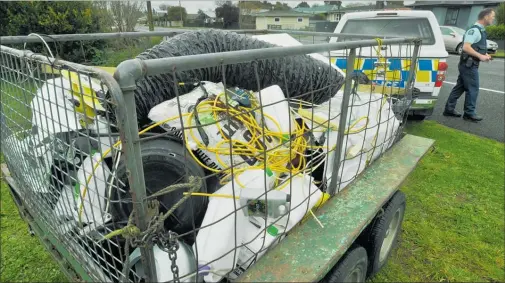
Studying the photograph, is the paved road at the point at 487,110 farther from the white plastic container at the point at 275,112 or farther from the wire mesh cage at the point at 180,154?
the white plastic container at the point at 275,112

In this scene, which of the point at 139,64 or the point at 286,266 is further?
the point at 286,266

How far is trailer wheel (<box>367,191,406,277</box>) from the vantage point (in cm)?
207

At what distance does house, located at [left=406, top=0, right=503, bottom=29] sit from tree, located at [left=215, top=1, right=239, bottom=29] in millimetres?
16394

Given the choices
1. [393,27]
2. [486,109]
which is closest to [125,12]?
[393,27]

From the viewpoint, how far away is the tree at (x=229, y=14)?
2059cm

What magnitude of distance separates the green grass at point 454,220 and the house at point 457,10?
2929 cm

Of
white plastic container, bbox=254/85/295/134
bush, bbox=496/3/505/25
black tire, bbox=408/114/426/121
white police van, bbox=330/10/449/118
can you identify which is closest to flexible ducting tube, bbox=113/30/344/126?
white plastic container, bbox=254/85/295/134

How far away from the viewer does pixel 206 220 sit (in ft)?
4.34

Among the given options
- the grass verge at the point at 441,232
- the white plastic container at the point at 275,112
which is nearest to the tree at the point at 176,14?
the grass verge at the point at 441,232

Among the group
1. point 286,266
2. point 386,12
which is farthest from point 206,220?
point 386,12

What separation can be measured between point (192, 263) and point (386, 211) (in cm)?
136

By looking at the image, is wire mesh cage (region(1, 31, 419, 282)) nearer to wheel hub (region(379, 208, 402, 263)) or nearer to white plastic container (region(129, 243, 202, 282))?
white plastic container (region(129, 243, 202, 282))

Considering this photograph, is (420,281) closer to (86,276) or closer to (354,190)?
(354,190)

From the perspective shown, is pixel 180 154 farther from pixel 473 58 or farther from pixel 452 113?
pixel 452 113
